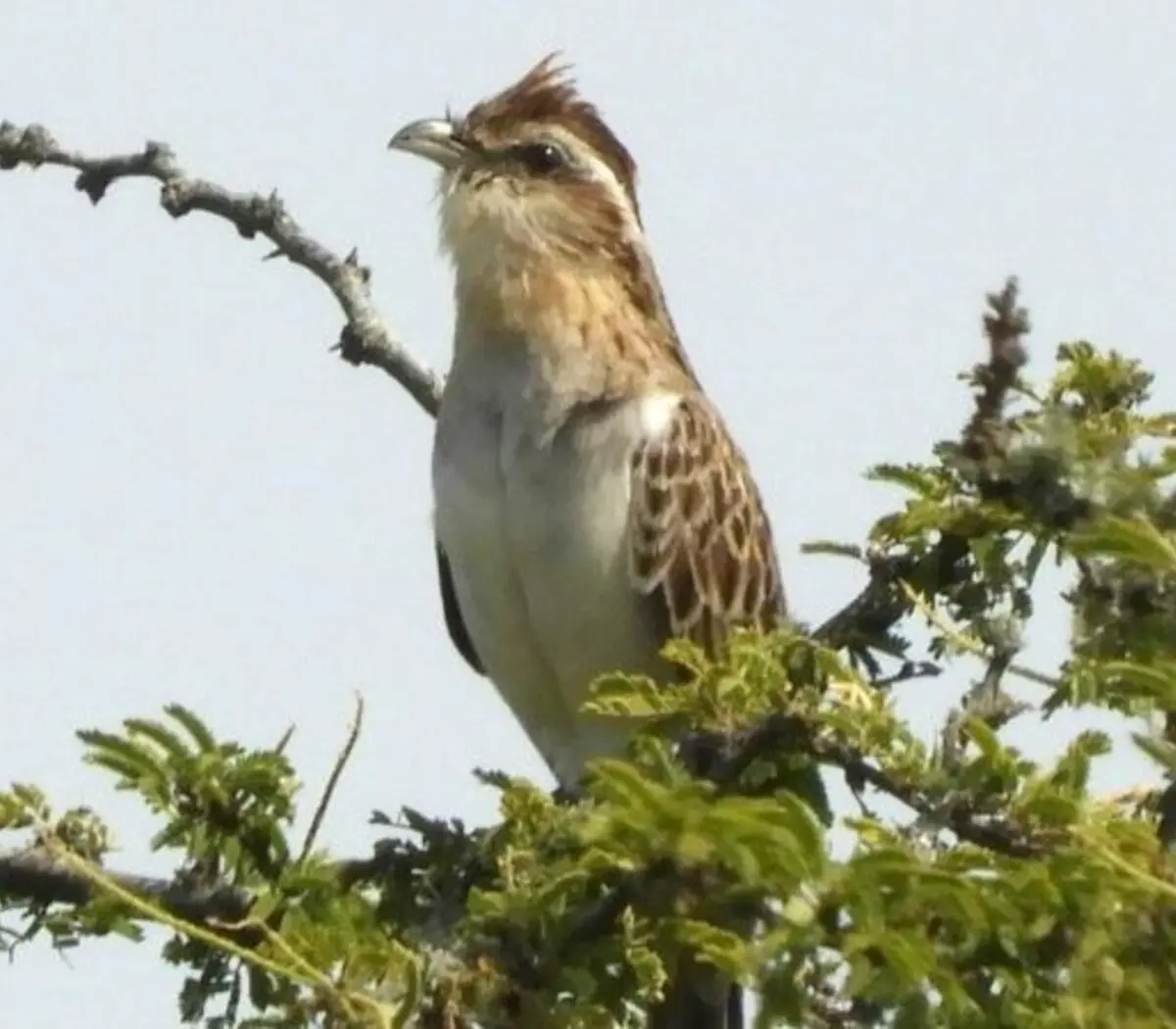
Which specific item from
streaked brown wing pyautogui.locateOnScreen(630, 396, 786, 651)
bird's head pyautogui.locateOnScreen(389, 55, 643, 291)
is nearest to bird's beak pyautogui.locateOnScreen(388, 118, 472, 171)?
bird's head pyautogui.locateOnScreen(389, 55, 643, 291)

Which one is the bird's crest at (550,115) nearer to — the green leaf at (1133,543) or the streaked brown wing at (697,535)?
the streaked brown wing at (697,535)

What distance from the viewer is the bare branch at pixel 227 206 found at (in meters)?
6.42

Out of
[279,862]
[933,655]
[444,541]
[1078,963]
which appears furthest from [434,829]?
[1078,963]

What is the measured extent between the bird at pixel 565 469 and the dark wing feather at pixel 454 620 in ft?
0.12

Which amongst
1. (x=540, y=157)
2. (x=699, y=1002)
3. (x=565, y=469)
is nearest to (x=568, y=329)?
(x=565, y=469)

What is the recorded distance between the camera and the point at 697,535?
7.16 meters

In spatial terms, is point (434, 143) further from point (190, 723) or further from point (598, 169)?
point (190, 723)

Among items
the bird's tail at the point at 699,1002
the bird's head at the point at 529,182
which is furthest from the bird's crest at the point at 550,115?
the bird's tail at the point at 699,1002

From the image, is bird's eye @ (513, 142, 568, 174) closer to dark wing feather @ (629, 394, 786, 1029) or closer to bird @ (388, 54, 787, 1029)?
bird @ (388, 54, 787, 1029)

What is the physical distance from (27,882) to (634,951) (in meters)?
1.14

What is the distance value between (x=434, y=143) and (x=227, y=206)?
1.23m

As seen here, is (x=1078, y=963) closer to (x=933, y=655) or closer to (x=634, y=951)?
(x=634, y=951)

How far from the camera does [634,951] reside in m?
4.26

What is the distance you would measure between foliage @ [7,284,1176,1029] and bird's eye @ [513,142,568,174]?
287 cm
